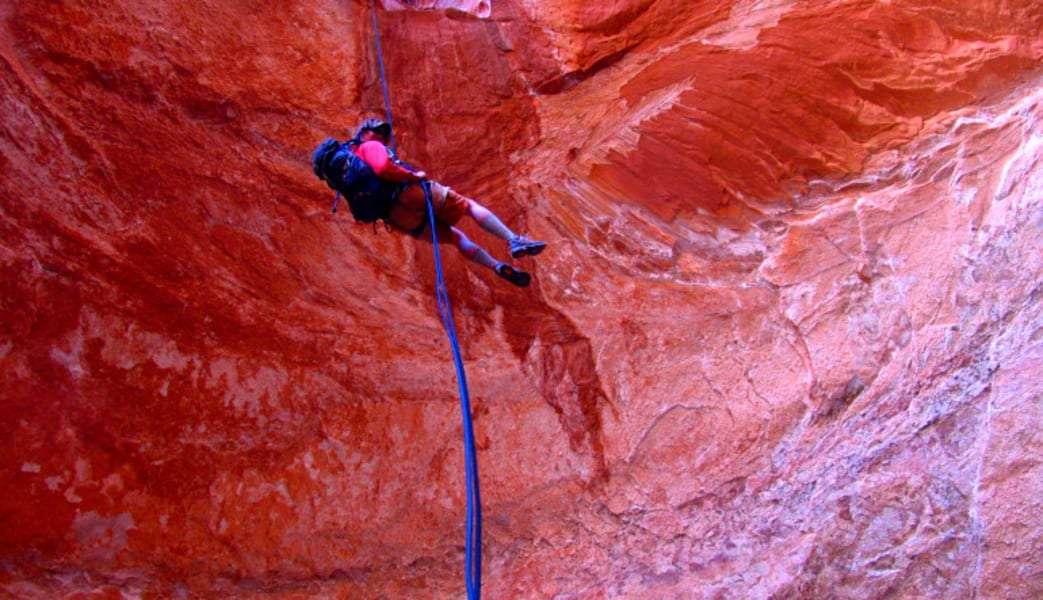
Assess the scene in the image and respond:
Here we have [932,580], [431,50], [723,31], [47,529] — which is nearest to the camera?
[932,580]

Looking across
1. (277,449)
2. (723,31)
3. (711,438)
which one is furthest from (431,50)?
(711,438)

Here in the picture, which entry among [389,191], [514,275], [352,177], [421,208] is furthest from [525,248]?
[352,177]

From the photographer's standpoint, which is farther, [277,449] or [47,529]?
[277,449]

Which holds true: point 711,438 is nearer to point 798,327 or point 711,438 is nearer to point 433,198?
point 798,327

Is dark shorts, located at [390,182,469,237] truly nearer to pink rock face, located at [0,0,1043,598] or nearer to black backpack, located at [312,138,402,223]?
black backpack, located at [312,138,402,223]

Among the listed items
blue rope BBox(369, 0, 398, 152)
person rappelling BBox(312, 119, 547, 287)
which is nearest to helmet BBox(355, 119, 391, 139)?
person rappelling BBox(312, 119, 547, 287)

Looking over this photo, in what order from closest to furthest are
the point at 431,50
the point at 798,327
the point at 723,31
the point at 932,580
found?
the point at 932,580
the point at 798,327
the point at 723,31
the point at 431,50

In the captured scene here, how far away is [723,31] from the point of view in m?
3.43

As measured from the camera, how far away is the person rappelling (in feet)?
8.86

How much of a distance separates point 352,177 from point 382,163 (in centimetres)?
14

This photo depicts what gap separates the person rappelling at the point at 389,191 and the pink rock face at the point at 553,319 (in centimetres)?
51


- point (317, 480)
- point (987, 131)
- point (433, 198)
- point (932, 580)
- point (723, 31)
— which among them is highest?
point (723, 31)

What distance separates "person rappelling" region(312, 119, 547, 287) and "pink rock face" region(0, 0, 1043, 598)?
20.1 inches

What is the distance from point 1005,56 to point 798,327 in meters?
1.60
